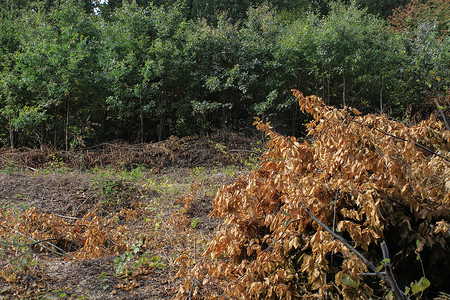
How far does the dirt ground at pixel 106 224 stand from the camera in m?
3.08

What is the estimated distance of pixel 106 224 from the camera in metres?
4.93

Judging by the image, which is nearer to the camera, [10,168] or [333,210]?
[333,210]

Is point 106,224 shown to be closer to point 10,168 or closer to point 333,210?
point 333,210

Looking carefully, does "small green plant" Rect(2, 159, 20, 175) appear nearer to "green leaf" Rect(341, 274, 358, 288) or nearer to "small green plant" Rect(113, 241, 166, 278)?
"small green plant" Rect(113, 241, 166, 278)

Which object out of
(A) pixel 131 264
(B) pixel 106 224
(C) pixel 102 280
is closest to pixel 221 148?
(B) pixel 106 224

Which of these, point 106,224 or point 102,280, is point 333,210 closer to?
point 102,280

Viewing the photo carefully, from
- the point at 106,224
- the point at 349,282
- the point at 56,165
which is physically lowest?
the point at 56,165

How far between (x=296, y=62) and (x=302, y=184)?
9303 mm

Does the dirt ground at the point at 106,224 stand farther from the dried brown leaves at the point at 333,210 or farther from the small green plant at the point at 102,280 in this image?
the dried brown leaves at the point at 333,210

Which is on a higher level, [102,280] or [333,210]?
[333,210]

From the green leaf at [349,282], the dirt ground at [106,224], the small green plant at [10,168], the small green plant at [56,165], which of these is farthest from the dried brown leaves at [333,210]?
the small green plant at [10,168]

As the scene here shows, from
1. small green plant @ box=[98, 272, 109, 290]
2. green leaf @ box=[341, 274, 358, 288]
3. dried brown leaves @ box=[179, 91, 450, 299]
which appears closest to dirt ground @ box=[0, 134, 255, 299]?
small green plant @ box=[98, 272, 109, 290]

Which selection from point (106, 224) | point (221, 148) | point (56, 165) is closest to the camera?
point (106, 224)

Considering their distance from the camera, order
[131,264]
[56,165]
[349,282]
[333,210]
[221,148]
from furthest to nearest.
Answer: [221,148]
[56,165]
[131,264]
[333,210]
[349,282]
